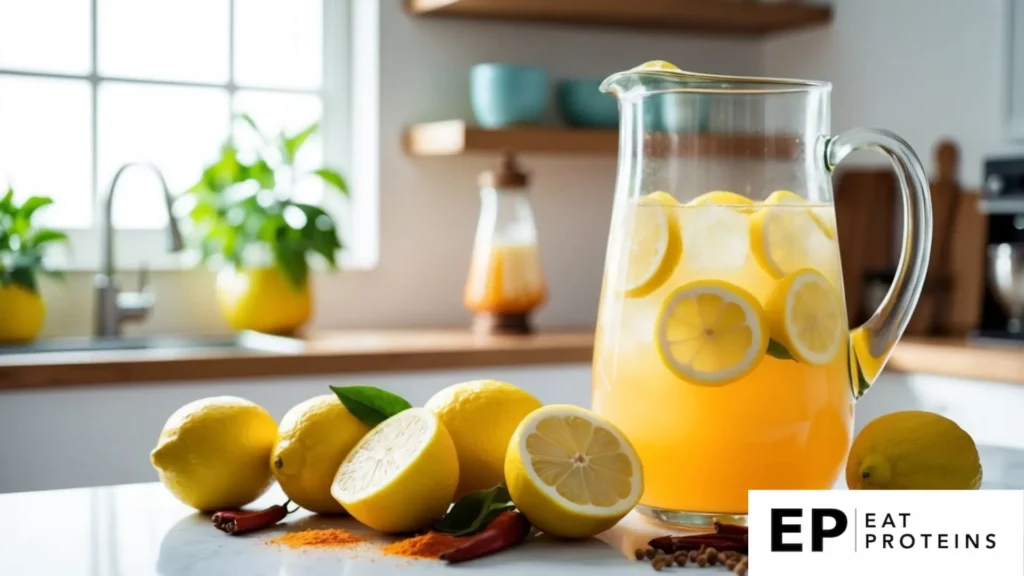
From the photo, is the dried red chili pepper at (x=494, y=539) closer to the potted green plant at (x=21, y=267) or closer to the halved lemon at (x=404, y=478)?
the halved lemon at (x=404, y=478)

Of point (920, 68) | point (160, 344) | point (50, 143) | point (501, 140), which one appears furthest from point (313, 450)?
point (920, 68)

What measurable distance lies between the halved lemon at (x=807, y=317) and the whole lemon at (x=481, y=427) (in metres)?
0.18

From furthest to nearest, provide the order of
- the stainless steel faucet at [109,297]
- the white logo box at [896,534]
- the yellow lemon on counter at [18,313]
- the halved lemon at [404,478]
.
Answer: the stainless steel faucet at [109,297], the yellow lemon on counter at [18,313], the halved lemon at [404,478], the white logo box at [896,534]

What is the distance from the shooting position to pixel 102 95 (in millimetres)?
2703

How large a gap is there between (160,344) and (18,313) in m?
0.30

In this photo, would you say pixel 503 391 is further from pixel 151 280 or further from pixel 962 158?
pixel 962 158

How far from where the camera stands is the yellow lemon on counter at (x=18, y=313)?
2.34m

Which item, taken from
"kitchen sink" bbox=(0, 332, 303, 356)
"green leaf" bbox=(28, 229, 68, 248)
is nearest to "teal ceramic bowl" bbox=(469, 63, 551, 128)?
"kitchen sink" bbox=(0, 332, 303, 356)

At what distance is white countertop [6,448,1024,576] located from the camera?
0.67 m

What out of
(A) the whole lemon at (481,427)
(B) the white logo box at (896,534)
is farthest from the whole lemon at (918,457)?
(A) the whole lemon at (481,427)

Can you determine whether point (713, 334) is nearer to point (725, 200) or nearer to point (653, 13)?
point (725, 200)

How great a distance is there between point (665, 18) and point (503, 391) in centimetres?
231

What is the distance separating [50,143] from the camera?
2.65 metres

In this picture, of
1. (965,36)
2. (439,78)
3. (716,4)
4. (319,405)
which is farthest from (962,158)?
(319,405)
